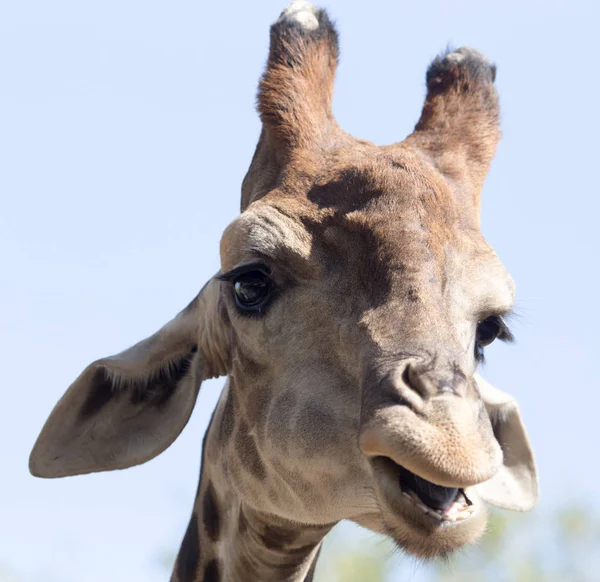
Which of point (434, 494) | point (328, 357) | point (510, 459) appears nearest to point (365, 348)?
point (328, 357)

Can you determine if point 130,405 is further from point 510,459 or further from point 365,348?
point 510,459

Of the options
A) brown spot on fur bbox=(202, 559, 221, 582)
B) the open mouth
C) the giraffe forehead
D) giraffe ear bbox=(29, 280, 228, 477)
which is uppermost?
the giraffe forehead

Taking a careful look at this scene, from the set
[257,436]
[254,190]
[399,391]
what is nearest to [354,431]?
[399,391]

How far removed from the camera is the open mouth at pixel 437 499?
3721 millimetres

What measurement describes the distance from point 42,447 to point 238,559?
3.85 feet

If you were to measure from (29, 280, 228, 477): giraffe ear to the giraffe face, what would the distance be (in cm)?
48

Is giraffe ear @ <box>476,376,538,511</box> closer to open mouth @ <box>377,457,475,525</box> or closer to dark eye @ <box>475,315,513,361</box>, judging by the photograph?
dark eye @ <box>475,315,513,361</box>

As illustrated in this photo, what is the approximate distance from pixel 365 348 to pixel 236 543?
58.2 inches

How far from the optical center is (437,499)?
3.76 metres

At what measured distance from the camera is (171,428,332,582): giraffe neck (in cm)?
493

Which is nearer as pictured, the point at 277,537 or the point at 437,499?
the point at 437,499

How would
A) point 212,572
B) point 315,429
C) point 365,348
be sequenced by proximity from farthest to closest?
point 212,572 < point 315,429 < point 365,348

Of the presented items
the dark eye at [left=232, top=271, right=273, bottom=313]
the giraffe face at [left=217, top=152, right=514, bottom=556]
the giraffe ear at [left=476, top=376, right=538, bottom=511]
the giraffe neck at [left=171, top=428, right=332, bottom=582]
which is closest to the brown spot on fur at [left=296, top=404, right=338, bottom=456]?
the giraffe face at [left=217, top=152, right=514, bottom=556]

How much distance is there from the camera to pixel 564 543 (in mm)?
20906
